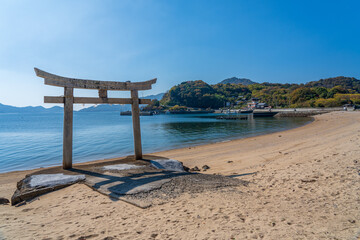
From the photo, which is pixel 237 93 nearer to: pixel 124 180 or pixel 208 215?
pixel 124 180

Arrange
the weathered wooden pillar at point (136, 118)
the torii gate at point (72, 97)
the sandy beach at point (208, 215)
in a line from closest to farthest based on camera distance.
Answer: the sandy beach at point (208, 215)
the torii gate at point (72, 97)
the weathered wooden pillar at point (136, 118)

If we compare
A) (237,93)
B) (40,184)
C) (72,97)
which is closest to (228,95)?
(237,93)

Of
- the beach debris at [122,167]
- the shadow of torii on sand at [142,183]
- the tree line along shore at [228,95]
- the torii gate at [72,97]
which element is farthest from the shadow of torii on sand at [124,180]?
the tree line along shore at [228,95]

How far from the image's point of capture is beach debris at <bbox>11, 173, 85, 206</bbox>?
4.41 metres

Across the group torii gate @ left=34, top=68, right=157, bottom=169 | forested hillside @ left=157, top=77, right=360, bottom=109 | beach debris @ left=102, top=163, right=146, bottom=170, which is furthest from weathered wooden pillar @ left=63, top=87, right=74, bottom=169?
forested hillside @ left=157, top=77, right=360, bottom=109

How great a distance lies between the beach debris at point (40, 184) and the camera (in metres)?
4.41

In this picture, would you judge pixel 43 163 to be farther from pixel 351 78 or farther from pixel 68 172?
pixel 351 78

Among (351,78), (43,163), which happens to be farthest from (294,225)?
(351,78)

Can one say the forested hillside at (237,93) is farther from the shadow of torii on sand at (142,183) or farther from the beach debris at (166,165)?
the shadow of torii on sand at (142,183)

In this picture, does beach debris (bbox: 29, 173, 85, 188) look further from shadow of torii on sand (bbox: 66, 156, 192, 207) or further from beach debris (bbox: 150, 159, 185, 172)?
beach debris (bbox: 150, 159, 185, 172)

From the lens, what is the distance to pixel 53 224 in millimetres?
3281

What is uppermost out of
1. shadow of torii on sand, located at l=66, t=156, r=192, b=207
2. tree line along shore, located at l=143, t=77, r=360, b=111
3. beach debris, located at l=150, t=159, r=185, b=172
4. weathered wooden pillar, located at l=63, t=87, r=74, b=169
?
tree line along shore, located at l=143, t=77, r=360, b=111

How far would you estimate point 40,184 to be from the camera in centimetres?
481

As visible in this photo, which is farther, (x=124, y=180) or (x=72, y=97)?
(x=72, y=97)
